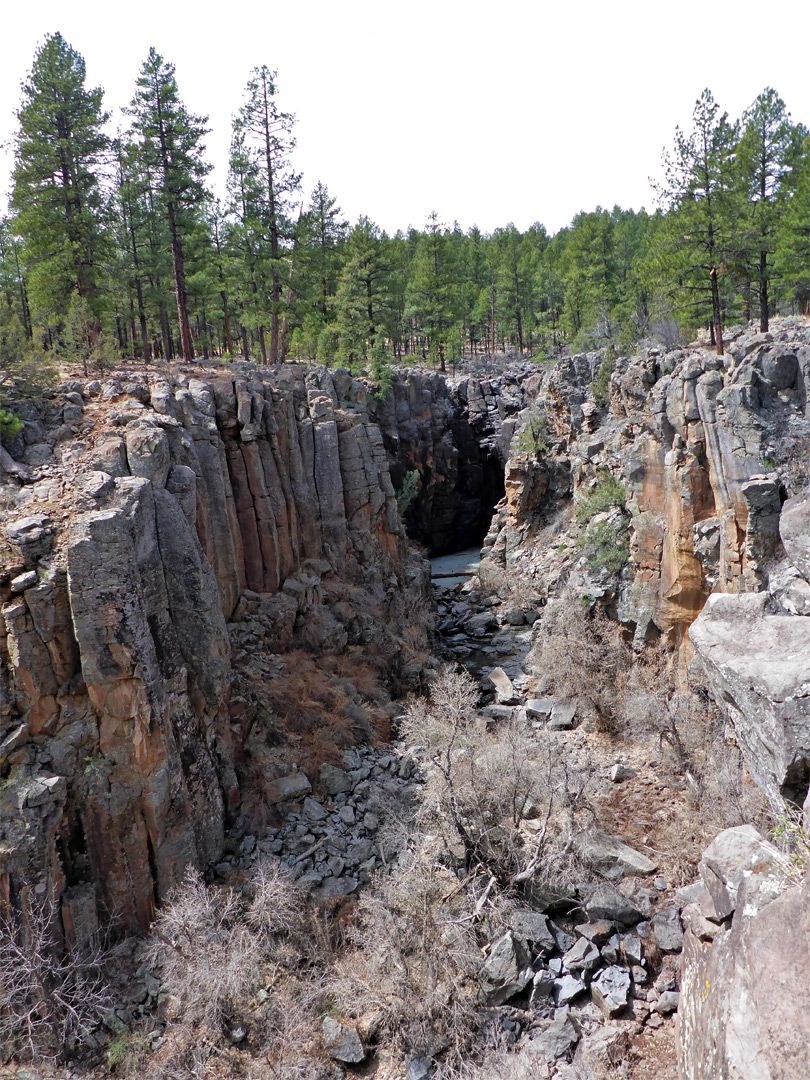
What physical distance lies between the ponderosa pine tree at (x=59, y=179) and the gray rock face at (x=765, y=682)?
28052 millimetres

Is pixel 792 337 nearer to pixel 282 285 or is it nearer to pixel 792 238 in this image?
pixel 792 238

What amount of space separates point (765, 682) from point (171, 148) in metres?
34.4

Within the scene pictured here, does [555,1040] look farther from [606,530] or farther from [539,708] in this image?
[606,530]

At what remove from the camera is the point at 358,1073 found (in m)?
12.0

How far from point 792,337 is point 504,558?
19.5 m

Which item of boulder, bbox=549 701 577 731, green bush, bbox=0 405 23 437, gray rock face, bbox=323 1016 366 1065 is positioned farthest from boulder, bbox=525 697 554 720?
green bush, bbox=0 405 23 437

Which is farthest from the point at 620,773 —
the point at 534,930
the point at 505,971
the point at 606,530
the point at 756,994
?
the point at 756,994

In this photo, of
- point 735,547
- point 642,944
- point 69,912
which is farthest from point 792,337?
point 69,912

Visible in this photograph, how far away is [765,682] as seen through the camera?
7.48 metres

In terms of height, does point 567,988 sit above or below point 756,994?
below

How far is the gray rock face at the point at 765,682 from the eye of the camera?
7.18m

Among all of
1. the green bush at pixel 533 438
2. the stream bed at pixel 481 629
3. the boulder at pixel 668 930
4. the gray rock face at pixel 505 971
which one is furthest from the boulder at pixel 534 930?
the green bush at pixel 533 438

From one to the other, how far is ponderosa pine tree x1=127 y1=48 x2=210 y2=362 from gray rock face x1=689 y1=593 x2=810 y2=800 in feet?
94.9

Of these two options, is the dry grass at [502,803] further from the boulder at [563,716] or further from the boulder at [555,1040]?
the boulder at [563,716]
